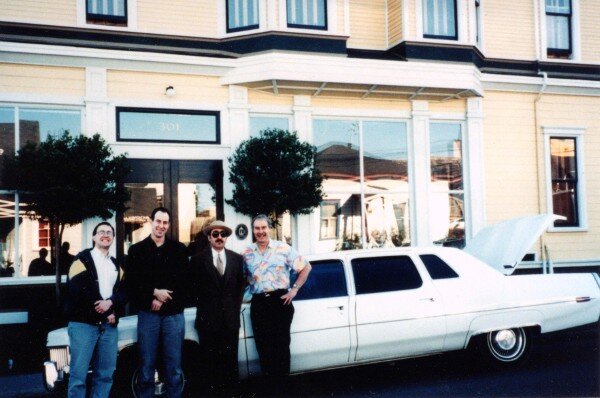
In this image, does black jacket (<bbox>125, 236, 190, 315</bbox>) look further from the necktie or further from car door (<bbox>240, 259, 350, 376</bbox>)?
car door (<bbox>240, 259, 350, 376</bbox>)

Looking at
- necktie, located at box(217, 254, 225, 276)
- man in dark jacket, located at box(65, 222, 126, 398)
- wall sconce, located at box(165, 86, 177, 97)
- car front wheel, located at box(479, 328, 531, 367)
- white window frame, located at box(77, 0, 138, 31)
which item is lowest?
car front wheel, located at box(479, 328, 531, 367)

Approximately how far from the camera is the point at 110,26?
10508mm

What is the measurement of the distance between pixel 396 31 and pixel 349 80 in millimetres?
1824

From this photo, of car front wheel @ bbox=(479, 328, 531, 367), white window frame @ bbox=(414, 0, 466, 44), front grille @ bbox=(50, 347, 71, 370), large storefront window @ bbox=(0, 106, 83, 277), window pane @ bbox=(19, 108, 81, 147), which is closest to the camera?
front grille @ bbox=(50, 347, 71, 370)

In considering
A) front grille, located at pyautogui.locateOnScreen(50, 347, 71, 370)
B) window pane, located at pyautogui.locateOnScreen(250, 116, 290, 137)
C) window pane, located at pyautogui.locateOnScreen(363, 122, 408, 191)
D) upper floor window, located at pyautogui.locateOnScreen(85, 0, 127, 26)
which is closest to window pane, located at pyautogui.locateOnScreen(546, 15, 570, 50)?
window pane, located at pyautogui.locateOnScreen(363, 122, 408, 191)

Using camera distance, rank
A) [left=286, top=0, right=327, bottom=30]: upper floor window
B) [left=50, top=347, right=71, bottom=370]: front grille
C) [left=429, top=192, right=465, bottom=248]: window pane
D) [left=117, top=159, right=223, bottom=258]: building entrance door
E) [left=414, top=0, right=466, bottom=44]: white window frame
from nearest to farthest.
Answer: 1. [left=50, top=347, right=71, bottom=370]: front grille
2. [left=117, top=159, right=223, bottom=258]: building entrance door
3. [left=286, top=0, right=327, bottom=30]: upper floor window
4. [left=414, top=0, right=466, bottom=44]: white window frame
5. [left=429, top=192, right=465, bottom=248]: window pane

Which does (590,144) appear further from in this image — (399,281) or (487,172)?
(399,281)

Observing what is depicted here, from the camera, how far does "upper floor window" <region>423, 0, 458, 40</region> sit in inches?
469

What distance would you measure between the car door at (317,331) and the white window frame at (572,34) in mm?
8988

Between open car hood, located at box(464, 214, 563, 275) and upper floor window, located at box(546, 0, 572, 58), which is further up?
upper floor window, located at box(546, 0, 572, 58)

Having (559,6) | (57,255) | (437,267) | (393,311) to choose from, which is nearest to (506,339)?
(437,267)

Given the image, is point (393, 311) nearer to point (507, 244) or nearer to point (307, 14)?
point (507, 244)

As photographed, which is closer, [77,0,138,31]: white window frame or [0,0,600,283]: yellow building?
[0,0,600,283]: yellow building

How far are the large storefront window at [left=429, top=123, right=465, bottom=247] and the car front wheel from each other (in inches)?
198
